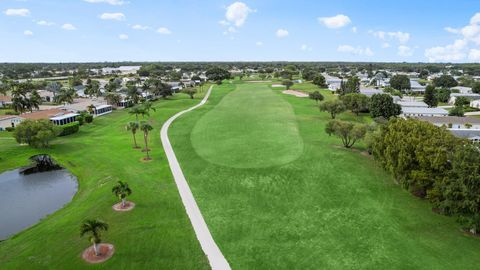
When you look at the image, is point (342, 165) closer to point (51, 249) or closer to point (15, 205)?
point (51, 249)

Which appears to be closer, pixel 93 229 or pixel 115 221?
pixel 93 229

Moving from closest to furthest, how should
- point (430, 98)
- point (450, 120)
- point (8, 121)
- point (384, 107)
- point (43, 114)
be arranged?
point (450, 120), point (8, 121), point (43, 114), point (384, 107), point (430, 98)

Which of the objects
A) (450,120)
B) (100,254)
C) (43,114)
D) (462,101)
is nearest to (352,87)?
(462,101)

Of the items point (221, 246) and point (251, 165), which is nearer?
point (221, 246)

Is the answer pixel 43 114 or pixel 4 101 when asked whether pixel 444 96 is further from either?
pixel 4 101

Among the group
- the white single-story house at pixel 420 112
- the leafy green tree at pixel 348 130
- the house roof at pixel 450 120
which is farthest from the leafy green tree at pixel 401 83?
the leafy green tree at pixel 348 130

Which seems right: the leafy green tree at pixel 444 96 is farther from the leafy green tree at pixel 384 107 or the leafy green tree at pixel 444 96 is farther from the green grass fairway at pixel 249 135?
the green grass fairway at pixel 249 135

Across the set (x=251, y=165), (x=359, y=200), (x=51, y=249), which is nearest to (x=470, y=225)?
(x=359, y=200)

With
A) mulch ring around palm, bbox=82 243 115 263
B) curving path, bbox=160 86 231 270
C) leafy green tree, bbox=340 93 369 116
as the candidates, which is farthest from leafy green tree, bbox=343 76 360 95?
mulch ring around palm, bbox=82 243 115 263
